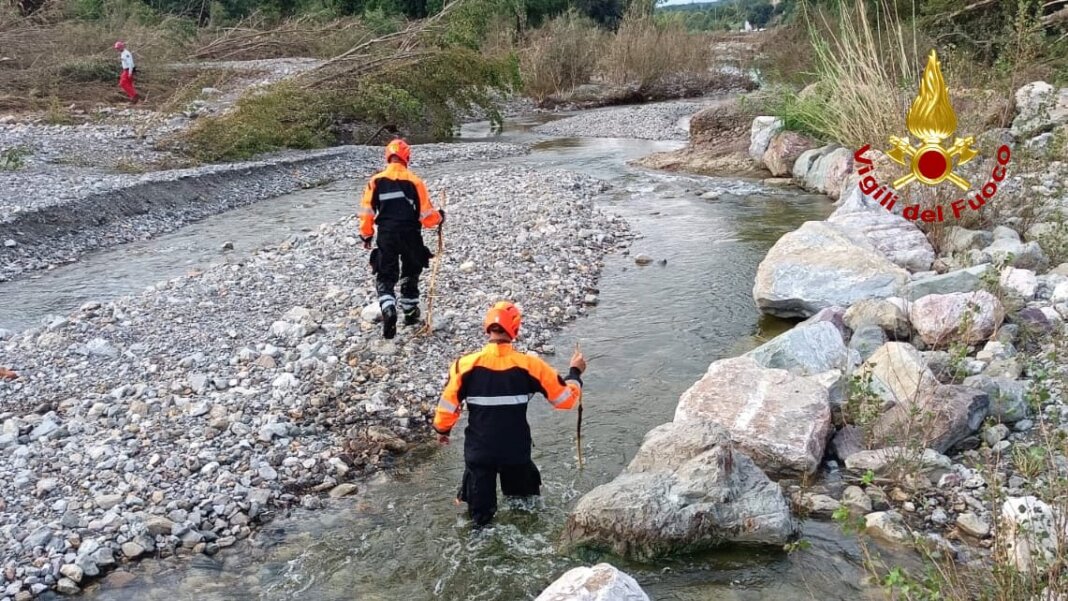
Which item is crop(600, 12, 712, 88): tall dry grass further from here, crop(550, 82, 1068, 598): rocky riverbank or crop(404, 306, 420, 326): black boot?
crop(404, 306, 420, 326): black boot

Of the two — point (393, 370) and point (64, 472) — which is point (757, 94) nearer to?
point (393, 370)

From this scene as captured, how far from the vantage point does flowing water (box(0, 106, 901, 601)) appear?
457 cm

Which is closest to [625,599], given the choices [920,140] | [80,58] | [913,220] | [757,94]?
[913,220]

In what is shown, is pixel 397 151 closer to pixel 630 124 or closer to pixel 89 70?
pixel 630 124

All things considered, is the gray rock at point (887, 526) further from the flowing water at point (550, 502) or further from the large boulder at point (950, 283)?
the large boulder at point (950, 283)

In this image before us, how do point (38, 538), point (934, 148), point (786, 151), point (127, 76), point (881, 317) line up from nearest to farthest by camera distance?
point (38, 538)
point (881, 317)
point (934, 148)
point (786, 151)
point (127, 76)

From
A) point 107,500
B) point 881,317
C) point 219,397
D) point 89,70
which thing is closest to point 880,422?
point 881,317

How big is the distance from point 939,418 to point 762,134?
12230 mm

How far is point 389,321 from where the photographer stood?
754cm

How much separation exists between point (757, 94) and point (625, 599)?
17257 millimetres

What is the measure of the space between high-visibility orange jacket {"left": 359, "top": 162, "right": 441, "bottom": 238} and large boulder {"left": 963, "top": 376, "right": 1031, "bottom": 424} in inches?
177

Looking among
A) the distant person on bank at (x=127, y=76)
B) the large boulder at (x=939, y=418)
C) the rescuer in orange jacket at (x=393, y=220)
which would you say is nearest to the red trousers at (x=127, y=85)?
the distant person on bank at (x=127, y=76)

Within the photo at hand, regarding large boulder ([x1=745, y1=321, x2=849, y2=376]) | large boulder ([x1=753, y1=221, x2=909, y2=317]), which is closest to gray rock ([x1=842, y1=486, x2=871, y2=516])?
large boulder ([x1=745, y1=321, x2=849, y2=376])

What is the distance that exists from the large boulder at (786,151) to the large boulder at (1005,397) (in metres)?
10.1
